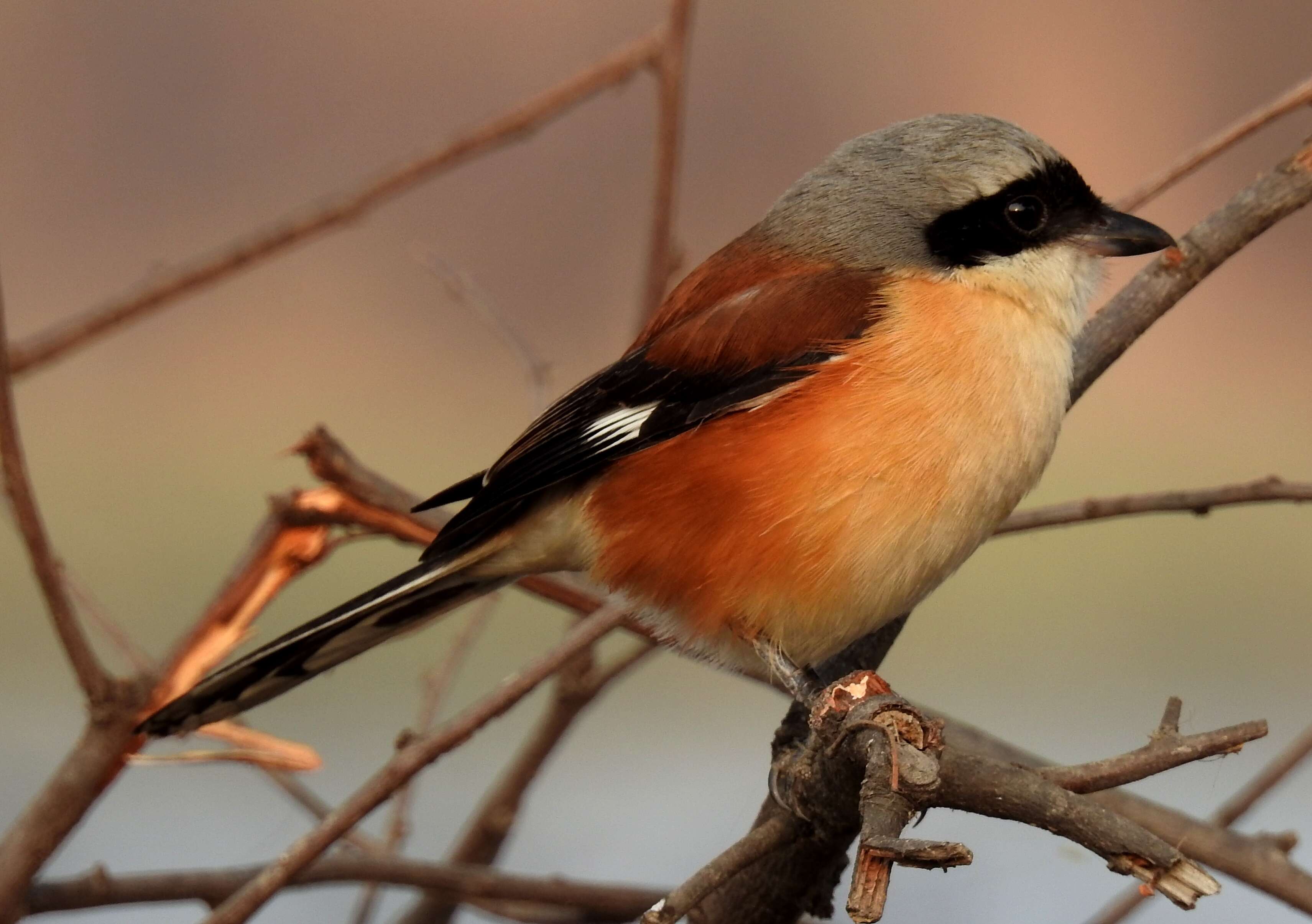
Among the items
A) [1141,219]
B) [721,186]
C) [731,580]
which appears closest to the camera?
[731,580]

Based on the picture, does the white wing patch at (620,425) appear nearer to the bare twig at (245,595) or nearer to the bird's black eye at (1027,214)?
the bare twig at (245,595)

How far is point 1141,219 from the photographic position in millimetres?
1982

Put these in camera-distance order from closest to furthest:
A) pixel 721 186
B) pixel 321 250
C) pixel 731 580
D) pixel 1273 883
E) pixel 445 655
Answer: pixel 1273 883, pixel 731 580, pixel 445 655, pixel 721 186, pixel 321 250

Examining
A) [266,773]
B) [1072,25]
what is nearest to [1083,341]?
[266,773]

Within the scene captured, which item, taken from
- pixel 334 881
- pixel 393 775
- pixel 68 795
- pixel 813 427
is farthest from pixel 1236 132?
pixel 68 795

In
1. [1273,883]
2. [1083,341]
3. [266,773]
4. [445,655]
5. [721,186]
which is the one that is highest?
[721,186]

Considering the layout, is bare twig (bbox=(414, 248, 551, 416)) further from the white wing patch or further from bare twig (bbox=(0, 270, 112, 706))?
bare twig (bbox=(0, 270, 112, 706))

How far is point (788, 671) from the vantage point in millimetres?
1845

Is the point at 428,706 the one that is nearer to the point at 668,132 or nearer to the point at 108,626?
the point at 108,626

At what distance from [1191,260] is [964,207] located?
31 cm

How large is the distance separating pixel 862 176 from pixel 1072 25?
247 centimetres

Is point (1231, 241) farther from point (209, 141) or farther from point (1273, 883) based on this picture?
point (209, 141)

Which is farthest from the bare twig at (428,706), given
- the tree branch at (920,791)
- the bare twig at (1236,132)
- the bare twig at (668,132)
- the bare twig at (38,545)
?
the bare twig at (1236,132)

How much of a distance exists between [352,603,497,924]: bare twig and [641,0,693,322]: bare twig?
554mm
